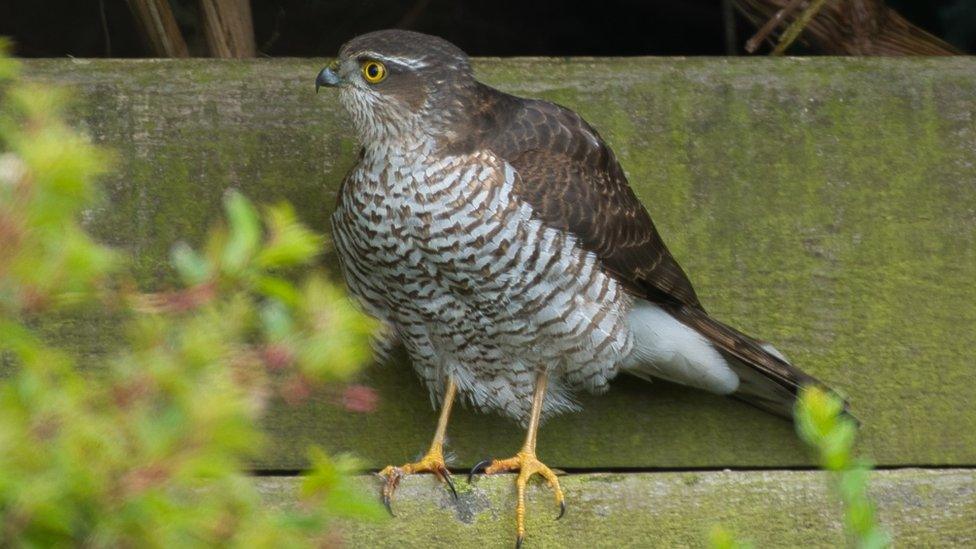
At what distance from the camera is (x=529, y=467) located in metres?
2.90

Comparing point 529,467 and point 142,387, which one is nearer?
point 142,387

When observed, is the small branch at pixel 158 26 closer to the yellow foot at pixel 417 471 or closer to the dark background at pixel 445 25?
the dark background at pixel 445 25

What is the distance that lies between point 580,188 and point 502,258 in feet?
0.83

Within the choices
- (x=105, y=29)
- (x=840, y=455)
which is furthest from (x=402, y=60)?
(x=840, y=455)

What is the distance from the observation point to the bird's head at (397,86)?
2.86 metres

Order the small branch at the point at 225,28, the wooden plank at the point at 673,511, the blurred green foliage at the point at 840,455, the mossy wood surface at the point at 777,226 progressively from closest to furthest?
1. the blurred green foliage at the point at 840,455
2. the wooden plank at the point at 673,511
3. the mossy wood surface at the point at 777,226
4. the small branch at the point at 225,28

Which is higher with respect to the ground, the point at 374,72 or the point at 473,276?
the point at 374,72

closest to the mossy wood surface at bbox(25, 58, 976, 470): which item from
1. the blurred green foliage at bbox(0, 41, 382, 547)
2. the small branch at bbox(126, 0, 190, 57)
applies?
the small branch at bbox(126, 0, 190, 57)

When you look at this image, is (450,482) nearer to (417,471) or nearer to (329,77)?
(417,471)

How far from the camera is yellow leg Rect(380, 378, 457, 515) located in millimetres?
2770

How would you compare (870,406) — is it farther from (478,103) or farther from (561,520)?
(478,103)

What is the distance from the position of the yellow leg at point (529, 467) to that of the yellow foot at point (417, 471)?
80 millimetres

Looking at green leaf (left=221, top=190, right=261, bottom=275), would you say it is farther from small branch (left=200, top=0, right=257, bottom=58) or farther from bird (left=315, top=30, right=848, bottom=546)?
small branch (left=200, top=0, right=257, bottom=58)

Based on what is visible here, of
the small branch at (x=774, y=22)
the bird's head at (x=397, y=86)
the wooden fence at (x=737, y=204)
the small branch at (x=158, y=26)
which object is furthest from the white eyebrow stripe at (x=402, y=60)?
the small branch at (x=774, y=22)
